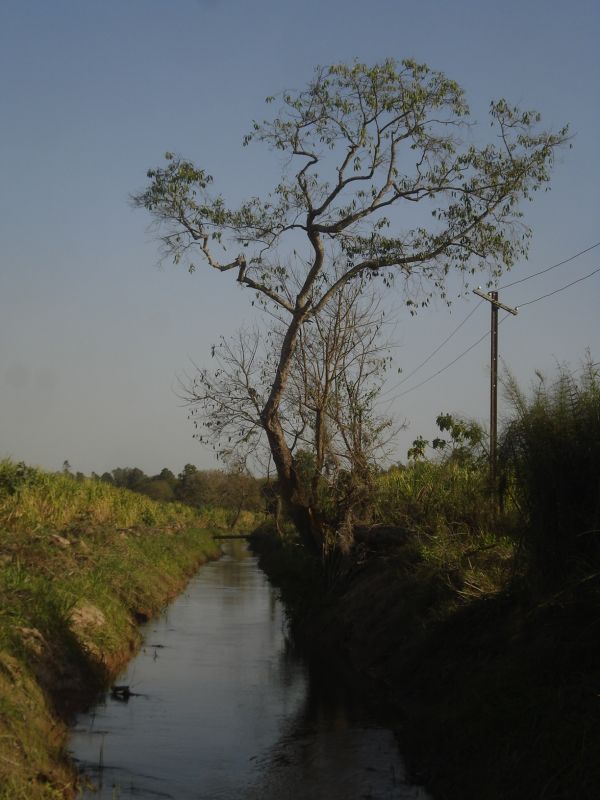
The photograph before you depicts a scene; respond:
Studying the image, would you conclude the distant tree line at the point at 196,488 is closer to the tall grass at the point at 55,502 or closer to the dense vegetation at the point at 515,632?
the tall grass at the point at 55,502

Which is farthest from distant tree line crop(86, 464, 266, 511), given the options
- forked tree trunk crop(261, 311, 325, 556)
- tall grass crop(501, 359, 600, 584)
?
tall grass crop(501, 359, 600, 584)

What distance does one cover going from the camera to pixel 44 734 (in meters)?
8.80

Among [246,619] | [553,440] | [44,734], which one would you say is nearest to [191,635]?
[246,619]

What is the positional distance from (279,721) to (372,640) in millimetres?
3359

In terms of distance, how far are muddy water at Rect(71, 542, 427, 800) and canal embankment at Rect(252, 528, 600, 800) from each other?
499 millimetres

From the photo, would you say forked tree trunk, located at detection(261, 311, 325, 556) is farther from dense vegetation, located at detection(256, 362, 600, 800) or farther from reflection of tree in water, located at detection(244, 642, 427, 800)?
reflection of tree in water, located at detection(244, 642, 427, 800)

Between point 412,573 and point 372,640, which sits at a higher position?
point 412,573

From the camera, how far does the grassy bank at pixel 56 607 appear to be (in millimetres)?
8102

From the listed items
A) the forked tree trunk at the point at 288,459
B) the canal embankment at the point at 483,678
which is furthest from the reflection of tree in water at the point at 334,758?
the forked tree trunk at the point at 288,459

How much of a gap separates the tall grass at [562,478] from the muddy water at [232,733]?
2.59m

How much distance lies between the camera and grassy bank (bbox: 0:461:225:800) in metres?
8.10

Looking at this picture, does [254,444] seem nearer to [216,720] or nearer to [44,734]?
[216,720]

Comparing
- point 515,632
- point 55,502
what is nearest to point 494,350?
point 515,632

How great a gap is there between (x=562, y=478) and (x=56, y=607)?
6.83 metres
